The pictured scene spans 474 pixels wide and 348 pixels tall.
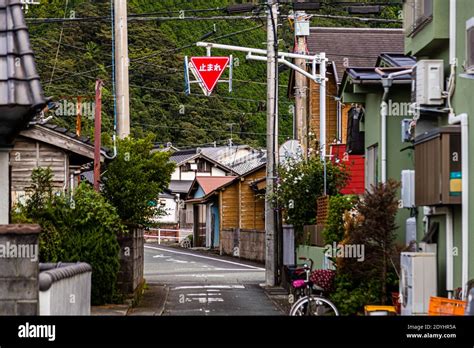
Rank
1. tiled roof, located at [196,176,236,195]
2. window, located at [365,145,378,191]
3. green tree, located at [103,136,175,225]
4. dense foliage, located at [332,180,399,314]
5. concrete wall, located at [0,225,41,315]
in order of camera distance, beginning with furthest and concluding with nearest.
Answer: tiled roof, located at [196,176,236,195] → green tree, located at [103,136,175,225] → window, located at [365,145,378,191] → dense foliage, located at [332,180,399,314] → concrete wall, located at [0,225,41,315]

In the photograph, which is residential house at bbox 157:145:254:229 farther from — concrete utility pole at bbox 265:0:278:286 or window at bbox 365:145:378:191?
window at bbox 365:145:378:191

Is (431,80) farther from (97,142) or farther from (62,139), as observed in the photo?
(62,139)

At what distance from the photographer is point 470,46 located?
14648 mm

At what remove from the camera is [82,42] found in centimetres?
6128

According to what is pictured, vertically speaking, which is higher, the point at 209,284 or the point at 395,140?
the point at 395,140

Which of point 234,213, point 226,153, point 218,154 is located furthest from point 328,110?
point 218,154

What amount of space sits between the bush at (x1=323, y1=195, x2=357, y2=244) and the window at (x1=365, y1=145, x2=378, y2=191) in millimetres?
805

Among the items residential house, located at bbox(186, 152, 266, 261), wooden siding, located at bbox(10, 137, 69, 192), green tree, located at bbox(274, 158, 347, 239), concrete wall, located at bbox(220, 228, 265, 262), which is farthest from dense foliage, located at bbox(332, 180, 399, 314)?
residential house, located at bbox(186, 152, 266, 261)

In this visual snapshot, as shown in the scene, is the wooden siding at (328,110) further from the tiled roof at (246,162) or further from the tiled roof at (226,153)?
the tiled roof at (226,153)

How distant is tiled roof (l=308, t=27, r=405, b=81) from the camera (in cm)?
4412

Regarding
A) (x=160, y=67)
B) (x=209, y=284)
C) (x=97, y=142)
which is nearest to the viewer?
(x=97, y=142)

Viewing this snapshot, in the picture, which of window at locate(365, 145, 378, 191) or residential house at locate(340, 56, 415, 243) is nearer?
residential house at locate(340, 56, 415, 243)

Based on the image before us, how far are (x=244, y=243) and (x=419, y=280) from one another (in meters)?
34.6
